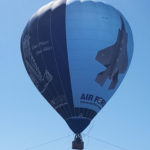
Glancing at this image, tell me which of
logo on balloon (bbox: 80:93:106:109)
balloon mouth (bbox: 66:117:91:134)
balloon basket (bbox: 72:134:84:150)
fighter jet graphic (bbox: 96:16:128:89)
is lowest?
balloon basket (bbox: 72:134:84:150)

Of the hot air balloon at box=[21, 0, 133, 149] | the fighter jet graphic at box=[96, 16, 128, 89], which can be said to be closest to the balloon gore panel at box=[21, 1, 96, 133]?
the hot air balloon at box=[21, 0, 133, 149]

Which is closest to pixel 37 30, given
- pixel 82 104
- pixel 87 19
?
pixel 87 19

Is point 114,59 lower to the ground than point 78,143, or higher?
higher

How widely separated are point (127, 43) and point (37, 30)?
21.3 feet

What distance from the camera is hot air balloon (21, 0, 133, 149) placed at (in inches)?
1291

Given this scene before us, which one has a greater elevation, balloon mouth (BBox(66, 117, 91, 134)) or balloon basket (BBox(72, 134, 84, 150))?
balloon mouth (BBox(66, 117, 91, 134))

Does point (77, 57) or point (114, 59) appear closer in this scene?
point (77, 57)

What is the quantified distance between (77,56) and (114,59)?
272 centimetres

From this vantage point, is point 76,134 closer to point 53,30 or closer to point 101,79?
point 101,79

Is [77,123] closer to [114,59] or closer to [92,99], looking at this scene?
[92,99]

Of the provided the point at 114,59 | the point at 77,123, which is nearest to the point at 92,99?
the point at 77,123

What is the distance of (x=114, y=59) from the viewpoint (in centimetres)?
3378

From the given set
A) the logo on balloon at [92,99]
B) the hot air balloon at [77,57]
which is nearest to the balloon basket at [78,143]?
the hot air balloon at [77,57]

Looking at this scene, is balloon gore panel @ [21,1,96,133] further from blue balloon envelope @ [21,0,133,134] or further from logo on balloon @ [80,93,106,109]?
logo on balloon @ [80,93,106,109]
